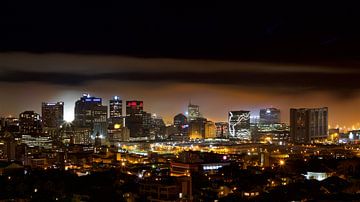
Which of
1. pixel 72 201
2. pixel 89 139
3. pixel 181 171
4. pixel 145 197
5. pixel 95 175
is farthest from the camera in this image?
pixel 89 139

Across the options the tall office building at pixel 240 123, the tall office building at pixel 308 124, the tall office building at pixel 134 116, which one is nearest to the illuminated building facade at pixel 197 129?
the tall office building at pixel 240 123

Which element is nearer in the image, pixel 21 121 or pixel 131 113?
pixel 21 121

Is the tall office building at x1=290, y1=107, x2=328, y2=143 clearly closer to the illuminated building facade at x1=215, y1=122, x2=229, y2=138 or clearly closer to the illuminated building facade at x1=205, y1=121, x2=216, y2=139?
the illuminated building facade at x1=205, y1=121, x2=216, y2=139

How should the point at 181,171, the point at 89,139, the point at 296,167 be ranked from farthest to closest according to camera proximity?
the point at 89,139, the point at 296,167, the point at 181,171

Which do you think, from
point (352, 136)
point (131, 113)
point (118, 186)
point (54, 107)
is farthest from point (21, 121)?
point (118, 186)

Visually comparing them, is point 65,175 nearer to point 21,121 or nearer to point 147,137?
point 21,121

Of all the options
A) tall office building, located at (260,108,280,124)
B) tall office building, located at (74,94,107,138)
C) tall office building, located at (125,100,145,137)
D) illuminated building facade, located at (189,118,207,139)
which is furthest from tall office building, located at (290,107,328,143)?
tall office building, located at (74,94,107,138)

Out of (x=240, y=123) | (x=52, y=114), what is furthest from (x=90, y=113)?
(x=240, y=123)
